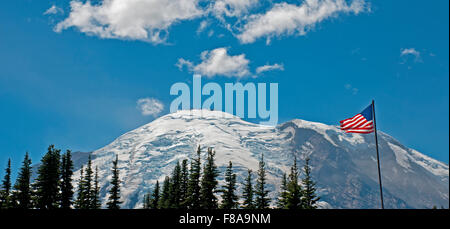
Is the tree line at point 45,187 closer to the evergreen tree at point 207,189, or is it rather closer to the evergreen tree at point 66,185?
the evergreen tree at point 66,185

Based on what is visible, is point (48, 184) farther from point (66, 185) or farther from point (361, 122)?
point (361, 122)

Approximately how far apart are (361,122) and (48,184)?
45.0 metres

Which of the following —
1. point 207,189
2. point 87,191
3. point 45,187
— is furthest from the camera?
point 87,191

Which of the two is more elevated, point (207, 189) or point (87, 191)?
point (87, 191)

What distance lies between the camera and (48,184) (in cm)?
6312

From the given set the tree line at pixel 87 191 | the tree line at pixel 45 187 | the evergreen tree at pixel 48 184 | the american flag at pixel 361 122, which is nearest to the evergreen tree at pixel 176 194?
the tree line at pixel 87 191

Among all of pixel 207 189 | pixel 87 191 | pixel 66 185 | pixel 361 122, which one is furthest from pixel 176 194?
pixel 361 122

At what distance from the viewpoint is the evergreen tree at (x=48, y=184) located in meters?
62.4

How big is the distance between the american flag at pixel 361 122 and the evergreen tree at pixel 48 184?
43295mm

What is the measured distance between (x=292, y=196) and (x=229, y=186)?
1587 cm

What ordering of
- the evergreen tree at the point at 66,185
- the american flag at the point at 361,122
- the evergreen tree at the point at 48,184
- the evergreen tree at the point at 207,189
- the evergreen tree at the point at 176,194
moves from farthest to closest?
the evergreen tree at the point at 176,194, the evergreen tree at the point at 66,185, the evergreen tree at the point at 207,189, the evergreen tree at the point at 48,184, the american flag at the point at 361,122

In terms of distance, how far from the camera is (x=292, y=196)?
60.8 m
